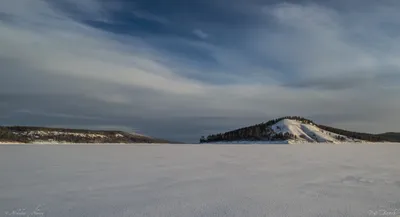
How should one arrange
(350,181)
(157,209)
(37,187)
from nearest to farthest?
(157,209)
(37,187)
(350,181)

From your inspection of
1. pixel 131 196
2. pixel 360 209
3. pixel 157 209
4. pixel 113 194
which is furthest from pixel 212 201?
pixel 360 209

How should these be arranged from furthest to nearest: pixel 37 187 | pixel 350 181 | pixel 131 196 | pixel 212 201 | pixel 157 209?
pixel 350 181
pixel 37 187
pixel 131 196
pixel 212 201
pixel 157 209

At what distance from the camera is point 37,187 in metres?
15.1

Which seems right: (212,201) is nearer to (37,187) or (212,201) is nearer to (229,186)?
(229,186)

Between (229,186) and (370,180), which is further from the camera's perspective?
(370,180)

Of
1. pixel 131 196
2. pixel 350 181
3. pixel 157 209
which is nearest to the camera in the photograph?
pixel 157 209

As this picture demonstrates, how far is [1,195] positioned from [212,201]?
821cm

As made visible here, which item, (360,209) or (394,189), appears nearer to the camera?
(360,209)

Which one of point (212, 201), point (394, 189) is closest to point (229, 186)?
point (212, 201)

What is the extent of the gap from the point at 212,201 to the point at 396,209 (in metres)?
6.09

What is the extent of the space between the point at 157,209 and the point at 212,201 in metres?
2.24

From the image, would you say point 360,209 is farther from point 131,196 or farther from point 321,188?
point 131,196

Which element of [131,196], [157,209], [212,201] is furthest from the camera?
[131,196]

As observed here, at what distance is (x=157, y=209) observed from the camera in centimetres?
1072
